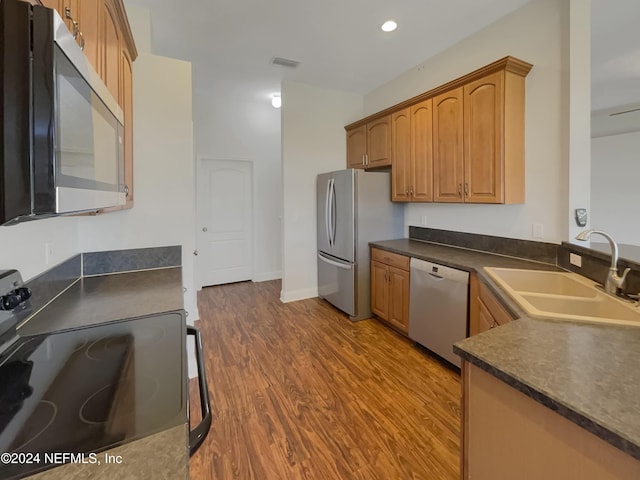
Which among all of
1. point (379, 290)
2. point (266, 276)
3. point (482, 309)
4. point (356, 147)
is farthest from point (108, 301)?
point (266, 276)

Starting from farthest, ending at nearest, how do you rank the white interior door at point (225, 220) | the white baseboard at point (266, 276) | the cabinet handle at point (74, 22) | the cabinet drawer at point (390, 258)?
the white baseboard at point (266, 276), the white interior door at point (225, 220), the cabinet drawer at point (390, 258), the cabinet handle at point (74, 22)

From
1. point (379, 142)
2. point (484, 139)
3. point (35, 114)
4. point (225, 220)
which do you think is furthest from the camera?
point (225, 220)

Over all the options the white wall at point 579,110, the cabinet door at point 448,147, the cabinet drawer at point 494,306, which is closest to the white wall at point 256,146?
the cabinet door at point 448,147

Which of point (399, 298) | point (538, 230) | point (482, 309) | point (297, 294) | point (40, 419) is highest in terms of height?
point (538, 230)

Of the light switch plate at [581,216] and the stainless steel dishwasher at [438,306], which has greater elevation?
the light switch plate at [581,216]

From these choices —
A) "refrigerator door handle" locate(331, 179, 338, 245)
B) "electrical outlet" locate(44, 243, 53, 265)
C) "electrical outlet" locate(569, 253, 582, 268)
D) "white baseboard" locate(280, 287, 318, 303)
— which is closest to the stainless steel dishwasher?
"electrical outlet" locate(569, 253, 582, 268)

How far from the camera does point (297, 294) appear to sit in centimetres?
421

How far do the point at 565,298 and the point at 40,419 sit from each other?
210cm

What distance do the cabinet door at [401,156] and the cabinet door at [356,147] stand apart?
584 millimetres

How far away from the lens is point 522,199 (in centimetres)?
245

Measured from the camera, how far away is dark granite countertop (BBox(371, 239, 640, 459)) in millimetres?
693

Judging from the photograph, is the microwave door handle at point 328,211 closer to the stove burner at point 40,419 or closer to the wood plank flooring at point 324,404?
the wood plank flooring at point 324,404

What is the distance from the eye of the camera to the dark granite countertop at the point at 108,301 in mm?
1274

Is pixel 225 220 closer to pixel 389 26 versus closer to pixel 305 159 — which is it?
pixel 305 159
